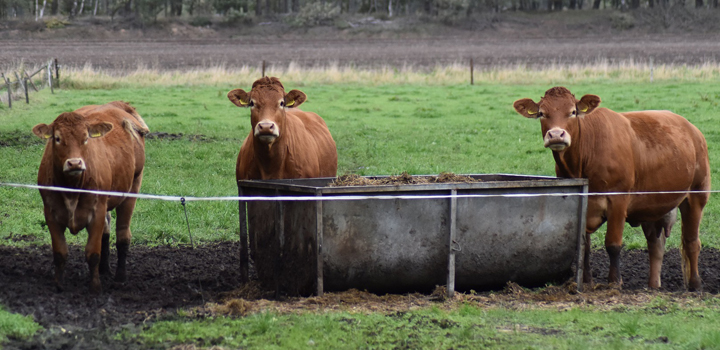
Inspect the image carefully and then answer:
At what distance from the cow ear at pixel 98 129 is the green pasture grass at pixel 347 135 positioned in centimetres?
310

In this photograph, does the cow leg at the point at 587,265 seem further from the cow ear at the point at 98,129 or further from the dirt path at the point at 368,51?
the dirt path at the point at 368,51

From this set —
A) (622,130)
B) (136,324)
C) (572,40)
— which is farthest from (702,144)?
(572,40)

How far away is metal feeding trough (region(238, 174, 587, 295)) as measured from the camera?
7.09 m

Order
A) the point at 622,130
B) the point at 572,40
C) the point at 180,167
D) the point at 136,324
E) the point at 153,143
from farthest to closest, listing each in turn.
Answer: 1. the point at 572,40
2. the point at 153,143
3. the point at 180,167
4. the point at 622,130
5. the point at 136,324

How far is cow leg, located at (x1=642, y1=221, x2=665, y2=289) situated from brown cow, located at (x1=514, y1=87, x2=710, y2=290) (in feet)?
0.04

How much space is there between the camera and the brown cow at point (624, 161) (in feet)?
26.5

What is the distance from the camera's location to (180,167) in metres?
15.2

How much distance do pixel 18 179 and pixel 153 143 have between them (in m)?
4.55

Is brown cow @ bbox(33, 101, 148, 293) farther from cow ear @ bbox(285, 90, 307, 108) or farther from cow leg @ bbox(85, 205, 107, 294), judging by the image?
cow ear @ bbox(285, 90, 307, 108)

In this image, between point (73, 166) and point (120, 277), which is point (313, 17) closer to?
point (120, 277)

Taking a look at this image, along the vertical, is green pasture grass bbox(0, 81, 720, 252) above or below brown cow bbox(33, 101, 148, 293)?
below

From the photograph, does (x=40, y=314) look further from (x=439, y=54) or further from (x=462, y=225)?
(x=439, y=54)

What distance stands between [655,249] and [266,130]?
Result: 4.52m

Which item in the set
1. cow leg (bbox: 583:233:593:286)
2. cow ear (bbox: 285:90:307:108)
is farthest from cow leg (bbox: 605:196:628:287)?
cow ear (bbox: 285:90:307:108)
